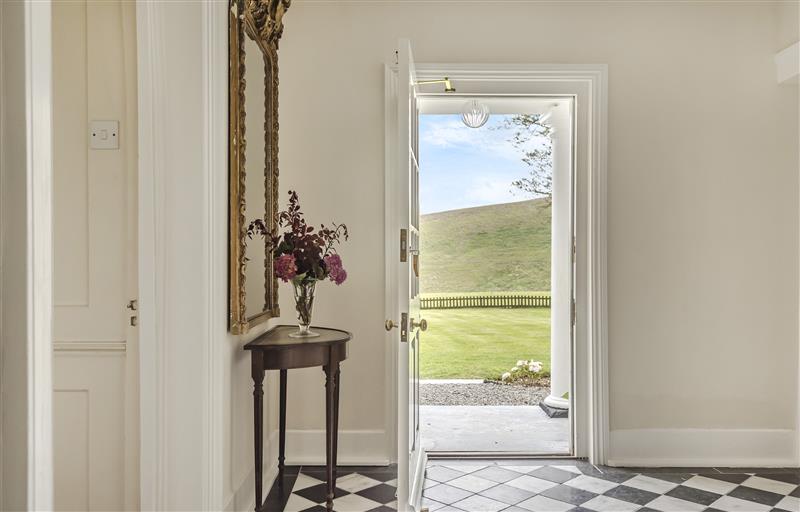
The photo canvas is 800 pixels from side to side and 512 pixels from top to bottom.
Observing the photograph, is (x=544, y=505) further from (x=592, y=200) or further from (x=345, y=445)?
(x=592, y=200)

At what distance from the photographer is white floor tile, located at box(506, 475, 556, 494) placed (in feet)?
10.8

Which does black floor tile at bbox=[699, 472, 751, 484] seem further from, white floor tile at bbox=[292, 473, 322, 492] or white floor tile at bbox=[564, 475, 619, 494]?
white floor tile at bbox=[292, 473, 322, 492]

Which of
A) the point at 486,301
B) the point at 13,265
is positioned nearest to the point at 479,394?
the point at 486,301

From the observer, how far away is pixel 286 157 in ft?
12.1

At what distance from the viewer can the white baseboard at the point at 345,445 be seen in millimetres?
3699

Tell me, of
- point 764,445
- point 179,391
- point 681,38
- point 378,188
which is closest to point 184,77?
point 179,391

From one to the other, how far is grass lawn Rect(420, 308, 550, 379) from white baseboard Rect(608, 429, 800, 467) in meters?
3.29

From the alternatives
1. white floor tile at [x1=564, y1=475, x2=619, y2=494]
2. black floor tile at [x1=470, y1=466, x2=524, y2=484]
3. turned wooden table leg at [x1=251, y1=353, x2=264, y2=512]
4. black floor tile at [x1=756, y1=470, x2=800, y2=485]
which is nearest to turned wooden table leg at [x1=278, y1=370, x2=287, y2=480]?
turned wooden table leg at [x1=251, y1=353, x2=264, y2=512]

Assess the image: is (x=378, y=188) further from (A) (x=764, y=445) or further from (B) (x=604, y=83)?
(A) (x=764, y=445)

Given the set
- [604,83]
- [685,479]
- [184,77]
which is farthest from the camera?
[604,83]

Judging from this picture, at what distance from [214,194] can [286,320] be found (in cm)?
146

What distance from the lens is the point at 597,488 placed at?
3.30 m

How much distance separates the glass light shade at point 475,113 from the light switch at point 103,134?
2.33m

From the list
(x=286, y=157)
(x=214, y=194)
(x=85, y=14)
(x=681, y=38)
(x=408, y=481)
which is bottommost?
(x=408, y=481)
